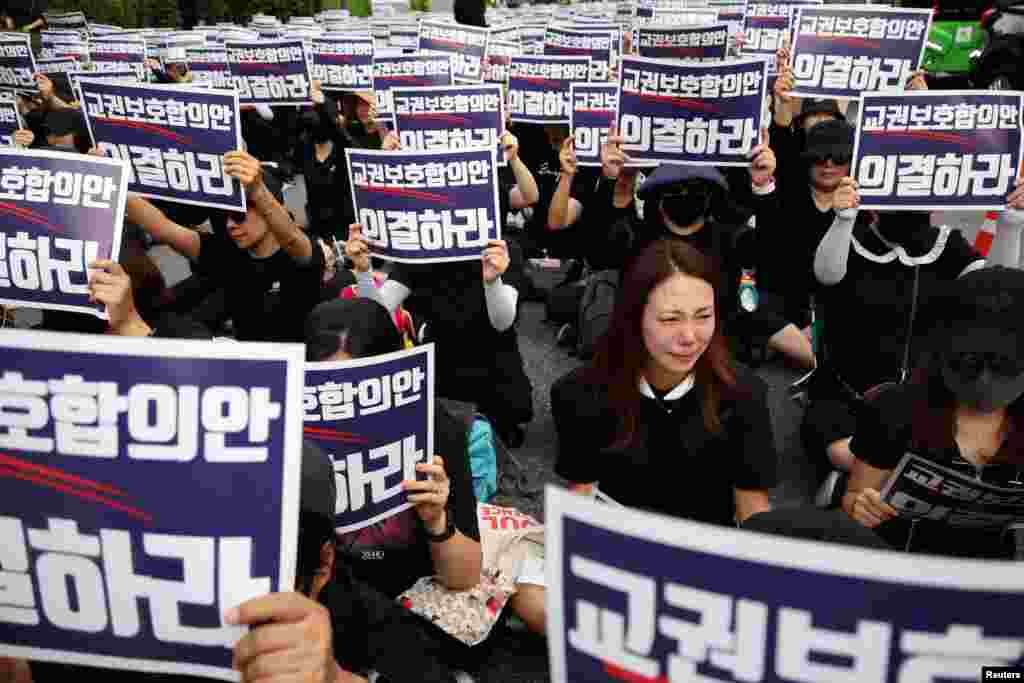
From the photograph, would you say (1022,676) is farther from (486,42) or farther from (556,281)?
(486,42)

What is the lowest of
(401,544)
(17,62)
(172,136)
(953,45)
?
(401,544)

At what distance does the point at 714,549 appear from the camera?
44.5 inches

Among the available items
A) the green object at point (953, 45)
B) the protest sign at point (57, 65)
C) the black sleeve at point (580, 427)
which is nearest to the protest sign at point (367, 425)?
the black sleeve at point (580, 427)

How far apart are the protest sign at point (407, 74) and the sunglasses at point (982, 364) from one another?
4.83 m

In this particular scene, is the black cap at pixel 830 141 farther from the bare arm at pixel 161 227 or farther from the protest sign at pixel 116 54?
the protest sign at pixel 116 54

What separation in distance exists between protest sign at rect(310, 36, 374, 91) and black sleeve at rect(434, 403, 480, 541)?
5.92 meters

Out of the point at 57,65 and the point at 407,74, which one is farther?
the point at 57,65

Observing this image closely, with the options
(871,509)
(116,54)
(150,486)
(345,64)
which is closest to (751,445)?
(871,509)

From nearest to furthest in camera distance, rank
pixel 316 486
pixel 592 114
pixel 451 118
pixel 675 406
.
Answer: pixel 316 486 < pixel 675 406 < pixel 451 118 < pixel 592 114

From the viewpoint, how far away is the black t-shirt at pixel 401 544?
2635 millimetres

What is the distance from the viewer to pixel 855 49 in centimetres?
556

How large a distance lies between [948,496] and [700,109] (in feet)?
7.92

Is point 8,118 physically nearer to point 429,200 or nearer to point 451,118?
point 451,118

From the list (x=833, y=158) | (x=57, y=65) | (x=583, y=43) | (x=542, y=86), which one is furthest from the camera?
(x=57, y=65)
